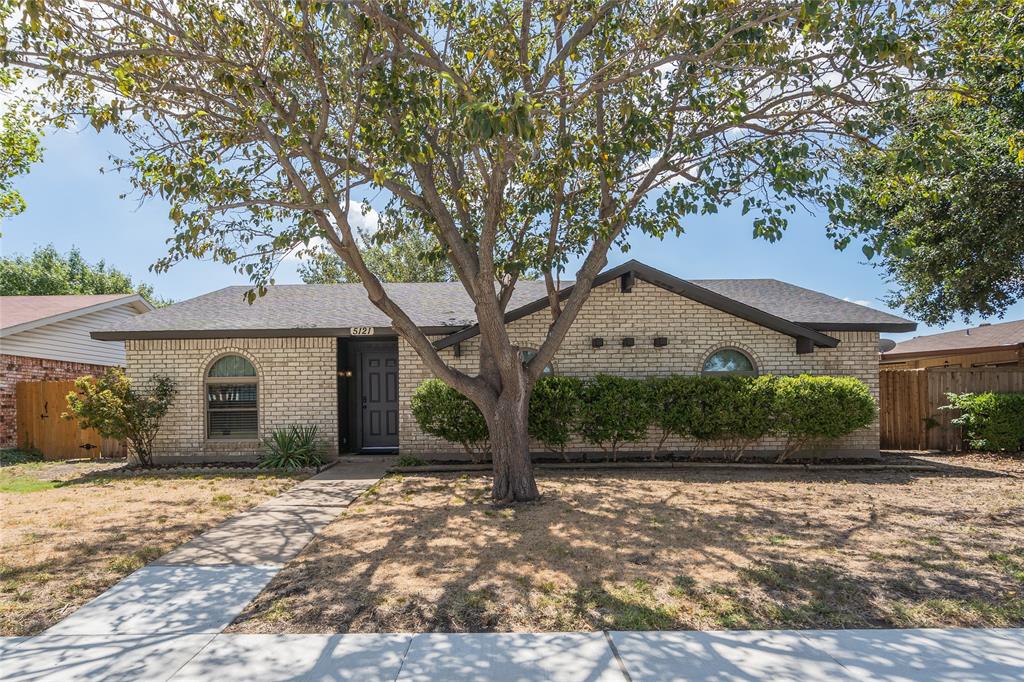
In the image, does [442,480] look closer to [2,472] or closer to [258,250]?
[258,250]

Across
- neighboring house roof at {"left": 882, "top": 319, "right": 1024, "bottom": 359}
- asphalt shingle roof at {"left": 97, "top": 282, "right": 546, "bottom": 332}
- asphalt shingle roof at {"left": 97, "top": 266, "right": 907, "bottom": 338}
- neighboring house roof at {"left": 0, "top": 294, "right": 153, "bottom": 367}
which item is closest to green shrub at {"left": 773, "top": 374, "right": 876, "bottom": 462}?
asphalt shingle roof at {"left": 97, "top": 266, "right": 907, "bottom": 338}

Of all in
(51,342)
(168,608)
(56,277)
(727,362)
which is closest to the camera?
(168,608)

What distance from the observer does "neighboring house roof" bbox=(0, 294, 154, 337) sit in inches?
618

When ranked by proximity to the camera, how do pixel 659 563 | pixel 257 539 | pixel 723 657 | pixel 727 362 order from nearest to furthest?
pixel 723 657, pixel 659 563, pixel 257 539, pixel 727 362

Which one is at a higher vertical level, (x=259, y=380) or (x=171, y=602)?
(x=259, y=380)

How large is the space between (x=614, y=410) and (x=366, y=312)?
5873mm

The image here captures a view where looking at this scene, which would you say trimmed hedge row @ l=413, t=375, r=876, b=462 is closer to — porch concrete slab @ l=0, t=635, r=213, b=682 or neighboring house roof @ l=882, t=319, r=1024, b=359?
porch concrete slab @ l=0, t=635, r=213, b=682

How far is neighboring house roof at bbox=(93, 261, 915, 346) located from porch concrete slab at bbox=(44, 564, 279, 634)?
6.86m

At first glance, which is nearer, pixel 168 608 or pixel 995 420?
pixel 168 608

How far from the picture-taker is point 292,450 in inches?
472

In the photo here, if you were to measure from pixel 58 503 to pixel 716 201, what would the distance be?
10367mm

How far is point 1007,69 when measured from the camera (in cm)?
819

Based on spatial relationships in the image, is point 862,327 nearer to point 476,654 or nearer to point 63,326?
point 476,654

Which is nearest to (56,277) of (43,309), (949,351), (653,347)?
(43,309)
